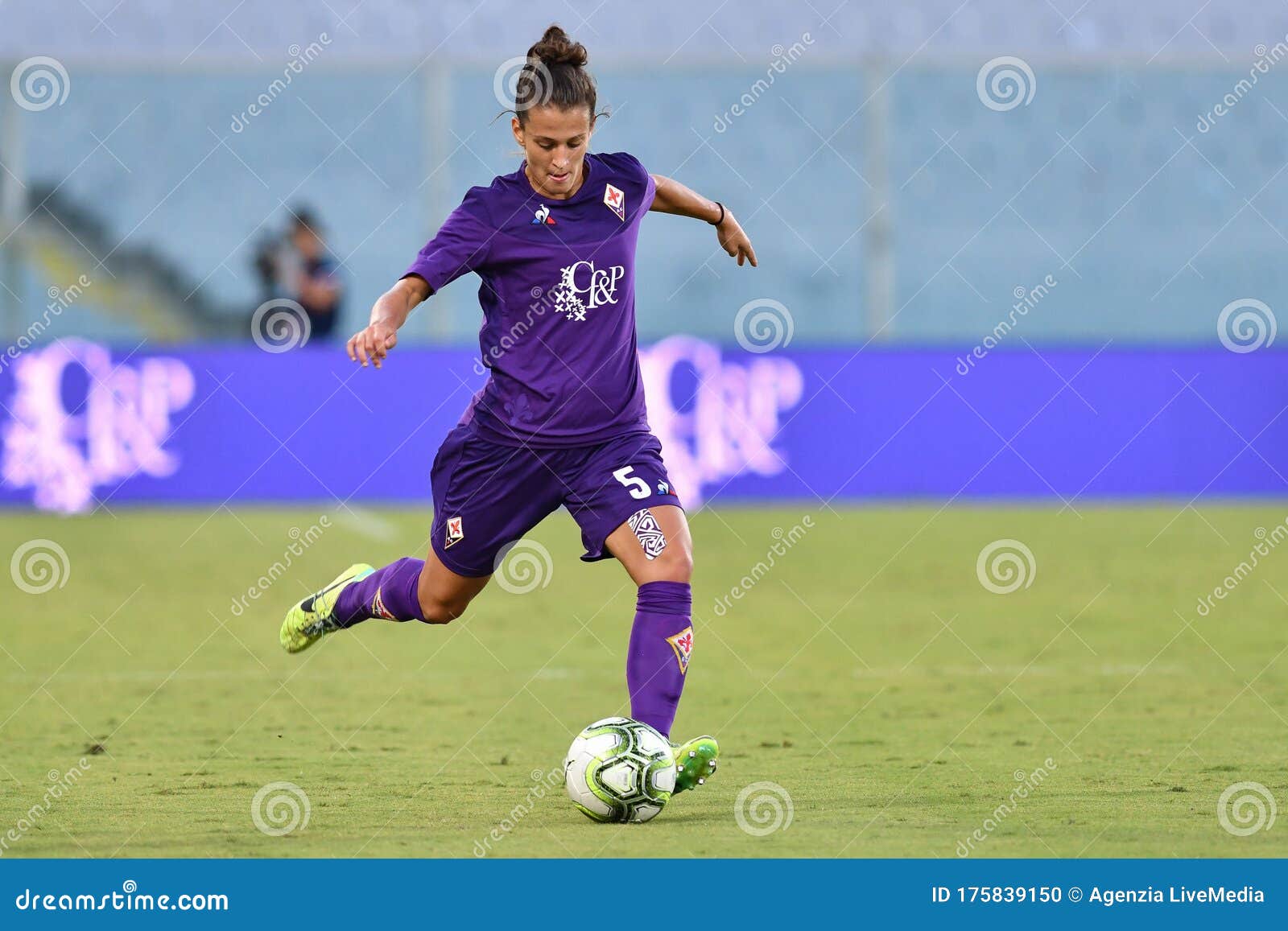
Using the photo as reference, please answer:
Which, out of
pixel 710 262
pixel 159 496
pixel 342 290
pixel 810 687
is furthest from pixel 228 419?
pixel 810 687

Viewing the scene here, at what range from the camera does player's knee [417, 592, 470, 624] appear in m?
6.43

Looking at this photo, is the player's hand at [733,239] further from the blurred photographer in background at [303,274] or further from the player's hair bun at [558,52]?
the blurred photographer in background at [303,274]

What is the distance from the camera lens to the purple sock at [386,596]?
6.54m

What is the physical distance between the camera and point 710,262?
65.7ft

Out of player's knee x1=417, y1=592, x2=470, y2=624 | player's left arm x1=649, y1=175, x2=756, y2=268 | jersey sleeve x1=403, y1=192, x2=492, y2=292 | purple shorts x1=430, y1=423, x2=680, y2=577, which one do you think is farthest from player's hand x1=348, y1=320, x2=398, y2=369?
player's knee x1=417, y1=592, x2=470, y2=624

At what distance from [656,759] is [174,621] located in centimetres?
570

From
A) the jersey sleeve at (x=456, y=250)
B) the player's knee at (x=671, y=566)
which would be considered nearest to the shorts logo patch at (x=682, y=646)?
the player's knee at (x=671, y=566)

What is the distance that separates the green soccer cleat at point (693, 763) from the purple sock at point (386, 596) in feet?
4.70

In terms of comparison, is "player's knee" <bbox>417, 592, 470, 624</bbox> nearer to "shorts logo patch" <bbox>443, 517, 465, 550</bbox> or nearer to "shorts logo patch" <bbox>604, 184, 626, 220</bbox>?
"shorts logo patch" <bbox>443, 517, 465, 550</bbox>

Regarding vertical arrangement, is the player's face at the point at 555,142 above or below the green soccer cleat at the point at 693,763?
above

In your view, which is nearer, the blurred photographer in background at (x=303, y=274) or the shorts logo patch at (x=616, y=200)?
the shorts logo patch at (x=616, y=200)

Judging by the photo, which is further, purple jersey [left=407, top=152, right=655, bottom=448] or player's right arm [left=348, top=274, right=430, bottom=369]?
purple jersey [left=407, top=152, right=655, bottom=448]

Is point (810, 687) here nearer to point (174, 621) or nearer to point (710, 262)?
point (174, 621)

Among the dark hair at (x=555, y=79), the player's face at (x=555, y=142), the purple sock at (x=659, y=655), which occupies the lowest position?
the purple sock at (x=659, y=655)
